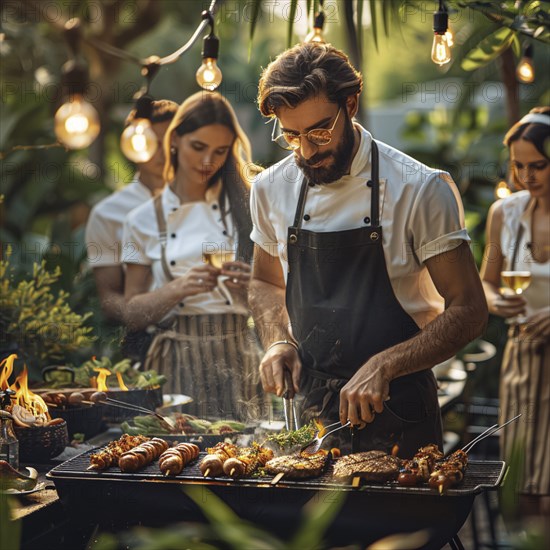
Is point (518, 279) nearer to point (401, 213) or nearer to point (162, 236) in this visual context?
point (401, 213)

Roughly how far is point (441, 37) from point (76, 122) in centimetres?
137

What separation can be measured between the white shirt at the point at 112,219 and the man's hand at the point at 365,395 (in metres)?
2.27

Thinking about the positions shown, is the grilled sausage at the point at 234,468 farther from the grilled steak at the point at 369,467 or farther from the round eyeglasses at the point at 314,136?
the round eyeglasses at the point at 314,136

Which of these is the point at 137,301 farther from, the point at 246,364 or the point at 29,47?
the point at 29,47

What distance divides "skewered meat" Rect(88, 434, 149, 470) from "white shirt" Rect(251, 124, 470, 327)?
839 mm

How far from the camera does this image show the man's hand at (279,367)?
125 inches

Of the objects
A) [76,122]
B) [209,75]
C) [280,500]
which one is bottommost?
[280,500]

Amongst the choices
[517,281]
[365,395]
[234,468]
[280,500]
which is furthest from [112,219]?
[280,500]

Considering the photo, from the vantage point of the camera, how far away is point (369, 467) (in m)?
2.61

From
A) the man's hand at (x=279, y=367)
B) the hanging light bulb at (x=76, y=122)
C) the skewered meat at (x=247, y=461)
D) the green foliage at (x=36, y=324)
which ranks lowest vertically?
the skewered meat at (x=247, y=461)

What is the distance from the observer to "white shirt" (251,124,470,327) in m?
3.14

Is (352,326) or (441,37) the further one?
(441,37)

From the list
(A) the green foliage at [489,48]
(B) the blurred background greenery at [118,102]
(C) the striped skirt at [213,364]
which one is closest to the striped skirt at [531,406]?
(B) the blurred background greenery at [118,102]

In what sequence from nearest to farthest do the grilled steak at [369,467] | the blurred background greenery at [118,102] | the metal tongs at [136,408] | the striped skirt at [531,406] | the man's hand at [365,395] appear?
the grilled steak at [369,467], the man's hand at [365,395], the metal tongs at [136,408], the striped skirt at [531,406], the blurred background greenery at [118,102]
